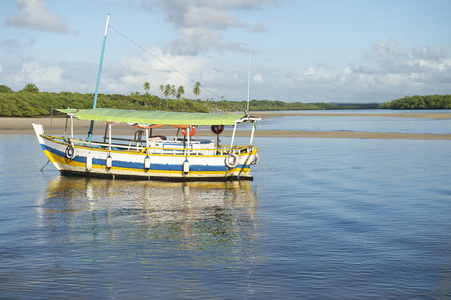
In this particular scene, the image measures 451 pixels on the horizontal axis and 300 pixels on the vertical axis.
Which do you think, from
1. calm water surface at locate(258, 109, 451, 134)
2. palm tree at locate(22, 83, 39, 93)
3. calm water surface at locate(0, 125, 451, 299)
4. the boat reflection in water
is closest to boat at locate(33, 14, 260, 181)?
the boat reflection in water

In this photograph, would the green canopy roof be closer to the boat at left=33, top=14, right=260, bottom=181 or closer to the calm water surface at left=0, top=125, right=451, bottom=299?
the boat at left=33, top=14, right=260, bottom=181

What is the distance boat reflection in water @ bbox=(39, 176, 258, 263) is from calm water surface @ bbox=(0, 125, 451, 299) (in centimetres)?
5

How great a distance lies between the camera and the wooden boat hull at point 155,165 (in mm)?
24891

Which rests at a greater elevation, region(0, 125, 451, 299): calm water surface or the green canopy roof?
the green canopy roof

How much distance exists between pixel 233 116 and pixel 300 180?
514cm

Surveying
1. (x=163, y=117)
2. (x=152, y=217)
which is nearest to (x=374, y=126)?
(x=163, y=117)

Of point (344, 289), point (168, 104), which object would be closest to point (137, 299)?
point (344, 289)

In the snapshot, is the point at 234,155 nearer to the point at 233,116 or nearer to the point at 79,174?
the point at 233,116

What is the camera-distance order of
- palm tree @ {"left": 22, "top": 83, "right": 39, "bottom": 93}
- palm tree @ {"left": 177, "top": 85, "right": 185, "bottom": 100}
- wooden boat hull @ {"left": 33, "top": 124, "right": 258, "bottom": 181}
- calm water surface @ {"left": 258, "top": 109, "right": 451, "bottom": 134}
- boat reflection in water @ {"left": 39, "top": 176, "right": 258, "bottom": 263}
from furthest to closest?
1. palm tree @ {"left": 177, "top": 85, "right": 185, "bottom": 100}
2. palm tree @ {"left": 22, "top": 83, "right": 39, "bottom": 93}
3. calm water surface @ {"left": 258, "top": 109, "right": 451, "bottom": 134}
4. wooden boat hull @ {"left": 33, "top": 124, "right": 258, "bottom": 181}
5. boat reflection in water @ {"left": 39, "top": 176, "right": 258, "bottom": 263}

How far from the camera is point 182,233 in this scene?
14.5 meters

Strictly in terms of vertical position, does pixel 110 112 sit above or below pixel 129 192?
above

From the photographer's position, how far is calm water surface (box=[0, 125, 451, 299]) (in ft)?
32.9

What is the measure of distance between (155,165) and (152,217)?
8.40 meters

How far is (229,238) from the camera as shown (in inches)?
555
